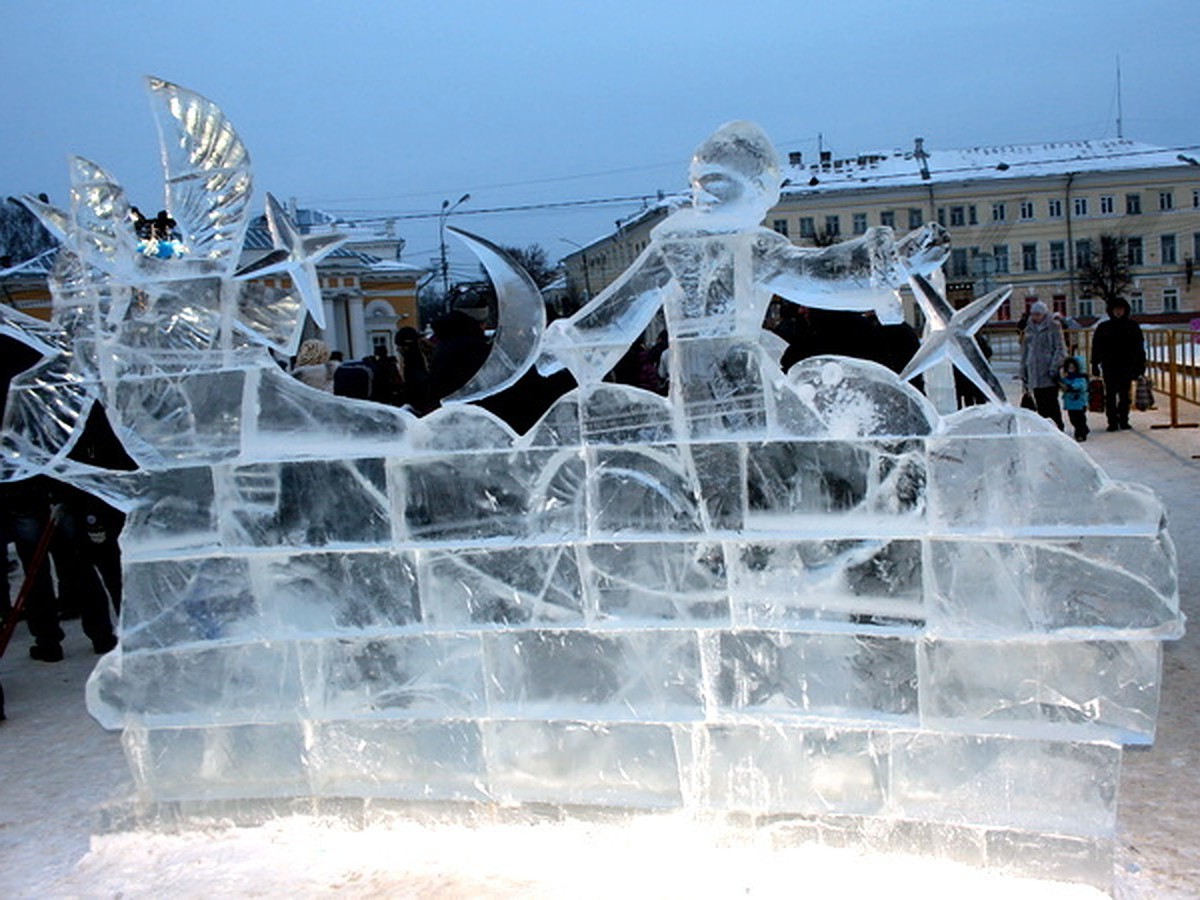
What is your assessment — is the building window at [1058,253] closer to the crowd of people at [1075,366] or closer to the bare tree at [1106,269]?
the bare tree at [1106,269]

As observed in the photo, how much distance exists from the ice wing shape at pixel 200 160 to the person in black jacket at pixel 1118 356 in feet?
34.0

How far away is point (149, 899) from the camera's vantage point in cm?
320

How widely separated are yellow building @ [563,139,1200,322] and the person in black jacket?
31717 mm

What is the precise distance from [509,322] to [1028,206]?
4854cm

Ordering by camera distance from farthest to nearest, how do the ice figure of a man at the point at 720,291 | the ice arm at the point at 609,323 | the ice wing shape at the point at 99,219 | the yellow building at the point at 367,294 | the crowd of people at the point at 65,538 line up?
the yellow building at the point at 367,294, the crowd of people at the point at 65,538, the ice wing shape at the point at 99,219, the ice arm at the point at 609,323, the ice figure of a man at the point at 720,291

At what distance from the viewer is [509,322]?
3.25 m

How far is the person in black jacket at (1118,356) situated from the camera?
1164cm

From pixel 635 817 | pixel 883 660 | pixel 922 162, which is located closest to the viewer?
pixel 883 660

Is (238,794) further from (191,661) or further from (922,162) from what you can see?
(922,162)

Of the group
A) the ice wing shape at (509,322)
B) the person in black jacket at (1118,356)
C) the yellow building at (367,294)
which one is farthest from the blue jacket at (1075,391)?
the yellow building at (367,294)

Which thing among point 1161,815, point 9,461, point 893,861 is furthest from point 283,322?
point 1161,815

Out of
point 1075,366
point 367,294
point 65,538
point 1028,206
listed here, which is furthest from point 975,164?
point 65,538

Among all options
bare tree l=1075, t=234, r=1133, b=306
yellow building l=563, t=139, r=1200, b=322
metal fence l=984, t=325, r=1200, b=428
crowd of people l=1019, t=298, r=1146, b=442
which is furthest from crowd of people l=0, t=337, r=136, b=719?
bare tree l=1075, t=234, r=1133, b=306

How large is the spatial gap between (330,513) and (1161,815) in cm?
261
